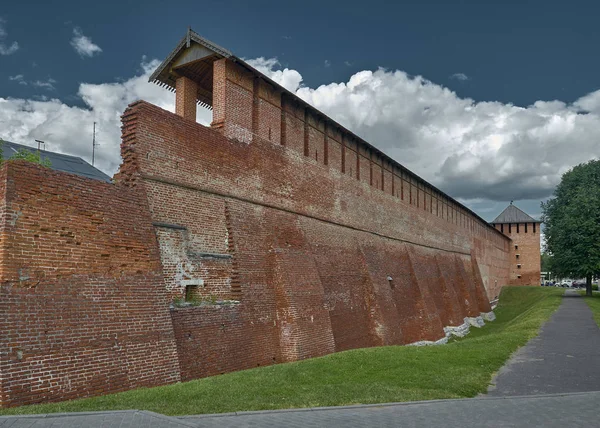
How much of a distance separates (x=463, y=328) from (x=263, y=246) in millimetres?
17552

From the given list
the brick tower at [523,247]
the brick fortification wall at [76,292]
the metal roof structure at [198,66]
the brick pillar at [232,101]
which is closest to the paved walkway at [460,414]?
the brick fortification wall at [76,292]

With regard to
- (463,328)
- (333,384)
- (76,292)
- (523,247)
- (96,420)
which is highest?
(523,247)

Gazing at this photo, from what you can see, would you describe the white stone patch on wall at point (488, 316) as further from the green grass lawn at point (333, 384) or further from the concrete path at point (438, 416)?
the concrete path at point (438, 416)

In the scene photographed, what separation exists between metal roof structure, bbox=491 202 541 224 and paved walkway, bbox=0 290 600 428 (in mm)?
51378

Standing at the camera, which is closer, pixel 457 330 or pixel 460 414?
pixel 460 414

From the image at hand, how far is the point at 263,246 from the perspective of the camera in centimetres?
1223

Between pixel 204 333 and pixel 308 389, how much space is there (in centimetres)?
288

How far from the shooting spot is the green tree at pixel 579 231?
105 feet

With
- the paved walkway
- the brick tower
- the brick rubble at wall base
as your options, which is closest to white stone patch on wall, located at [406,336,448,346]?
the brick rubble at wall base

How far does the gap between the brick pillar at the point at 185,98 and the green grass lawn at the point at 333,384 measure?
314 inches

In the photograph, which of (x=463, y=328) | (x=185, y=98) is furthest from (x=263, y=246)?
(x=463, y=328)

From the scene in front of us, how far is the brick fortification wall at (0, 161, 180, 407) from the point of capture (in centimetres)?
669

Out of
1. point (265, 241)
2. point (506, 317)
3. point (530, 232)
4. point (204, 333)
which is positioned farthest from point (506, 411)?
point (530, 232)

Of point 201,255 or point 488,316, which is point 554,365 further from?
point 488,316
